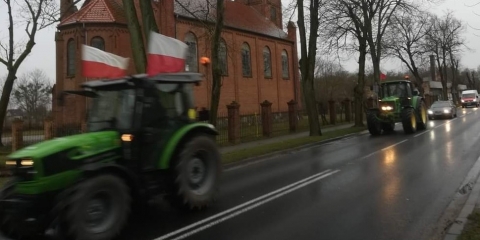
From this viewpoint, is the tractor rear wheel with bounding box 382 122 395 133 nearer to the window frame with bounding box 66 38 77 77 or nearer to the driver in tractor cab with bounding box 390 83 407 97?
the driver in tractor cab with bounding box 390 83 407 97

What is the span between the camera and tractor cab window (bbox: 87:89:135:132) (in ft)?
22.8

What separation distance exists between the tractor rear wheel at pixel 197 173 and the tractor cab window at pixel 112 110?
1.13m

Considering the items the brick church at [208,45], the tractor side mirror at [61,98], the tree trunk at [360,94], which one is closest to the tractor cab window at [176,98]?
the tractor side mirror at [61,98]

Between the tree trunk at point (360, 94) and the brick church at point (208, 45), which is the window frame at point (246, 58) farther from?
the tree trunk at point (360, 94)

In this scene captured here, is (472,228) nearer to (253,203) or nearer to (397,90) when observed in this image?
(253,203)

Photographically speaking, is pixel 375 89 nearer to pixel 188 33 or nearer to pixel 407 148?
pixel 407 148

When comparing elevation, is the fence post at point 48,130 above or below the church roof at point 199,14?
below

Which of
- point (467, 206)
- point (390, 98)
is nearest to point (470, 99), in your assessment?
point (390, 98)

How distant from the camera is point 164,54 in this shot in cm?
796

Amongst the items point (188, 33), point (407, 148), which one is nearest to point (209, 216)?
point (407, 148)

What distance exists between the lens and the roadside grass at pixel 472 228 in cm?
559

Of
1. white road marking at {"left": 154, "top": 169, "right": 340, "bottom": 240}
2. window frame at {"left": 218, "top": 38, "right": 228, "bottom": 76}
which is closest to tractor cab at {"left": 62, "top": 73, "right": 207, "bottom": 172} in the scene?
white road marking at {"left": 154, "top": 169, "right": 340, "bottom": 240}

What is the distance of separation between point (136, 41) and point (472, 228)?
11.6 m

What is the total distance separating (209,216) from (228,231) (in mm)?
953
